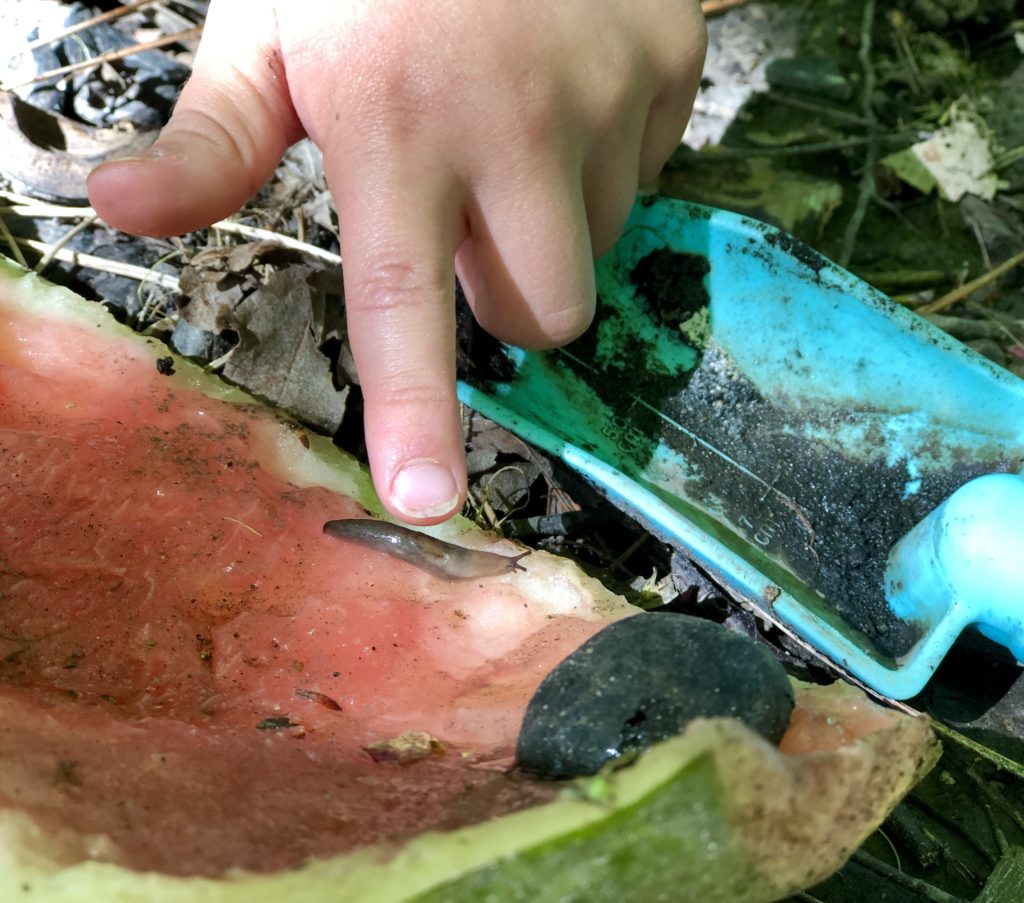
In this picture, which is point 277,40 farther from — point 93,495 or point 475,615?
point 475,615

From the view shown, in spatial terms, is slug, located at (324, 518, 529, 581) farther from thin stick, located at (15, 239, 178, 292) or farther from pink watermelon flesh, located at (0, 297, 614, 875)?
thin stick, located at (15, 239, 178, 292)

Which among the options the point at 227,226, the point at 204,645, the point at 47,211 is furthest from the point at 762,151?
the point at 204,645

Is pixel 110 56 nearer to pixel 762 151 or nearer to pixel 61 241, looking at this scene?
pixel 61 241

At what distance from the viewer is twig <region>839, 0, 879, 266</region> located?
3689 millimetres

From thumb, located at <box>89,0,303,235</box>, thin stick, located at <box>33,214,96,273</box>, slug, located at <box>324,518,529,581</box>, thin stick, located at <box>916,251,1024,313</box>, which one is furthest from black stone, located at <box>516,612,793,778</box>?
thin stick, located at <box>916,251,1024,313</box>

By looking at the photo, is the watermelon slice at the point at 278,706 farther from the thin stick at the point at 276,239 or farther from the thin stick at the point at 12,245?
the thin stick at the point at 276,239

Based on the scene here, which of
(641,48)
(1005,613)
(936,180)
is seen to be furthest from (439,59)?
(936,180)

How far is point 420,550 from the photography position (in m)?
2.12

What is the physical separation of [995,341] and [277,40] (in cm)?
270

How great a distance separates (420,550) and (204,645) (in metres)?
0.55

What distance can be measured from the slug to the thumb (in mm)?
780

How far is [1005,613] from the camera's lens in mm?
2254

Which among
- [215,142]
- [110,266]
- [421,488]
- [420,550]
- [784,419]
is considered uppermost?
[215,142]

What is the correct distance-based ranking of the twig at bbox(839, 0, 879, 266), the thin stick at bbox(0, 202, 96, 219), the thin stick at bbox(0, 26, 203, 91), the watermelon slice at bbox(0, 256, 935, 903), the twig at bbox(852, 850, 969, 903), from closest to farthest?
the watermelon slice at bbox(0, 256, 935, 903) → the twig at bbox(852, 850, 969, 903) → the thin stick at bbox(0, 202, 96, 219) → the thin stick at bbox(0, 26, 203, 91) → the twig at bbox(839, 0, 879, 266)
